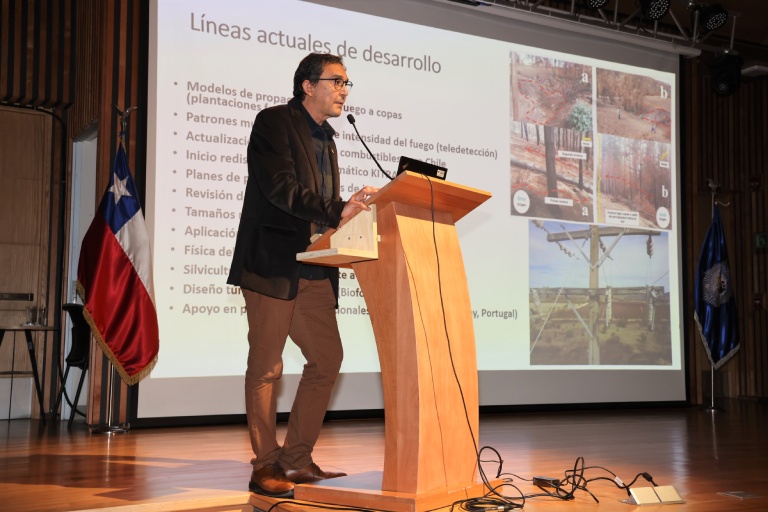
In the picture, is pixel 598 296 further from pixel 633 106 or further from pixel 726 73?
pixel 726 73

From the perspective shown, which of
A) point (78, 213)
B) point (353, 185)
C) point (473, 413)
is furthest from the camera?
point (78, 213)

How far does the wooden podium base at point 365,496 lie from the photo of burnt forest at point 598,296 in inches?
152

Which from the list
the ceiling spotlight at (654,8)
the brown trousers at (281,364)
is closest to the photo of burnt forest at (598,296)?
the ceiling spotlight at (654,8)

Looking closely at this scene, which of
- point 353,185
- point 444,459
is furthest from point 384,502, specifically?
point 353,185

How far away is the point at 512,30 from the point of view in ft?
21.1

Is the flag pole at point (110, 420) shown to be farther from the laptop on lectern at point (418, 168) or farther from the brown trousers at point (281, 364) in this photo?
the laptop on lectern at point (418, 168)

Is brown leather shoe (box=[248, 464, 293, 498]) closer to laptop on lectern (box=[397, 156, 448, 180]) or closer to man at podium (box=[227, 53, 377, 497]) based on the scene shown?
man at podium (box=[227, 53, 377, 497])

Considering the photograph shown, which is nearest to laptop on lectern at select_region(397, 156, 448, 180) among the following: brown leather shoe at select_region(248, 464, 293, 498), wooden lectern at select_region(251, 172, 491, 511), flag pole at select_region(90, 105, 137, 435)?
wooden lectern at select_region(251, 172, 491, 511)

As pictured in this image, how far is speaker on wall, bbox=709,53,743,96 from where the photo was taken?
7652 millimetres

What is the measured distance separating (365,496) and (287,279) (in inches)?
31.5

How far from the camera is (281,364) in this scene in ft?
9.13

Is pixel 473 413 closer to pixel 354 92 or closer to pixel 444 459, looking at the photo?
pixel 444 459

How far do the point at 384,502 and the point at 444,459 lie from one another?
0.75ft

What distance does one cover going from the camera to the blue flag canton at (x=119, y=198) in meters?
4.87
